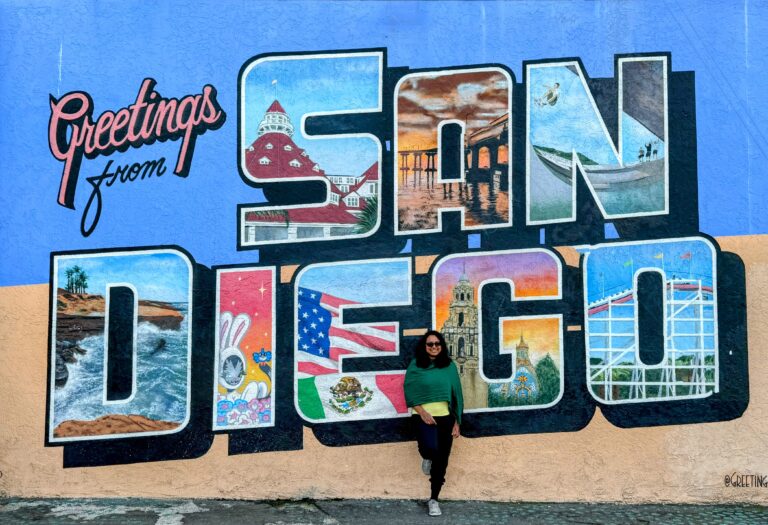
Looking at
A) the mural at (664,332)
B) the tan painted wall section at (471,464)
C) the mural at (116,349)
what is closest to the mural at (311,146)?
the mural at (116,349)

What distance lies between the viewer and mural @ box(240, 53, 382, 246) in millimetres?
7090

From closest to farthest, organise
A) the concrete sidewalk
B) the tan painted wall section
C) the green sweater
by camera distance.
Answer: the concrete sidewalk < the green sweater < the tan painted wall section

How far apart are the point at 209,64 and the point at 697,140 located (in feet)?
13.6

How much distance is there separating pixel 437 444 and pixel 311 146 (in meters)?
2.66

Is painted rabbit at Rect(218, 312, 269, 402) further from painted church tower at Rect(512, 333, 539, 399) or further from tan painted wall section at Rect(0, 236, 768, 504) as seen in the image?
painted church tower at Rect(512, 333, 539, 399)

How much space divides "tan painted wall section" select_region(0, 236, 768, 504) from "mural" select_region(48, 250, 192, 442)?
0.64 ft

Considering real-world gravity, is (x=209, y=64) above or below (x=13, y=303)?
above

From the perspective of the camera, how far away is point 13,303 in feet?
23.0

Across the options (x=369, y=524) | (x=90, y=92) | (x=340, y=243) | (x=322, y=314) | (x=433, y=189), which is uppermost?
(x=90, y=92)

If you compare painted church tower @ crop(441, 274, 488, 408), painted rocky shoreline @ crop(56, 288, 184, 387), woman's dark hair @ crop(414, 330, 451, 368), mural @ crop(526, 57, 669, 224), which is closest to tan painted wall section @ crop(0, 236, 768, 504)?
painted rocky shoreline @ crop(56, 288, 184, 387)

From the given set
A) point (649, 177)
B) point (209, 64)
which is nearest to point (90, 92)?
point (209, 64)

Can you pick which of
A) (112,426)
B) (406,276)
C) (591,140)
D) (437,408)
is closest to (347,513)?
(437,408)

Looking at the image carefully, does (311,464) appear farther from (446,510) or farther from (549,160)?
(549,160)

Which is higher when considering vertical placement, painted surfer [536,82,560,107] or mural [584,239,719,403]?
painted surfer [536,82,560,107]
